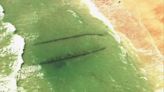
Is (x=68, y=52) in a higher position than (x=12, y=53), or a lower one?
higher

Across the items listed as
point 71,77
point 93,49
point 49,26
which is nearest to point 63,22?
point 49,26

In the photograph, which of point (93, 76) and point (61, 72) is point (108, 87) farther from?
point (61, 72)

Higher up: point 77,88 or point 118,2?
point 118,2

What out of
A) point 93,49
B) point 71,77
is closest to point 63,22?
point 93,49

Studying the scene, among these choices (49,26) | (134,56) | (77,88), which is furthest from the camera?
(49,26)

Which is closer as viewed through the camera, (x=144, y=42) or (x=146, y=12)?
(x=144, y=42)

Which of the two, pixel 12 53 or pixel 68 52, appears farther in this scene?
pixel 12 53

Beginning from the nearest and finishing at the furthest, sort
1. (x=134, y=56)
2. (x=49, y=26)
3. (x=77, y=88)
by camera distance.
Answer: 1. (x=77, y=88)
2. (x=134, y=56)
3. (x=49, y=26)
